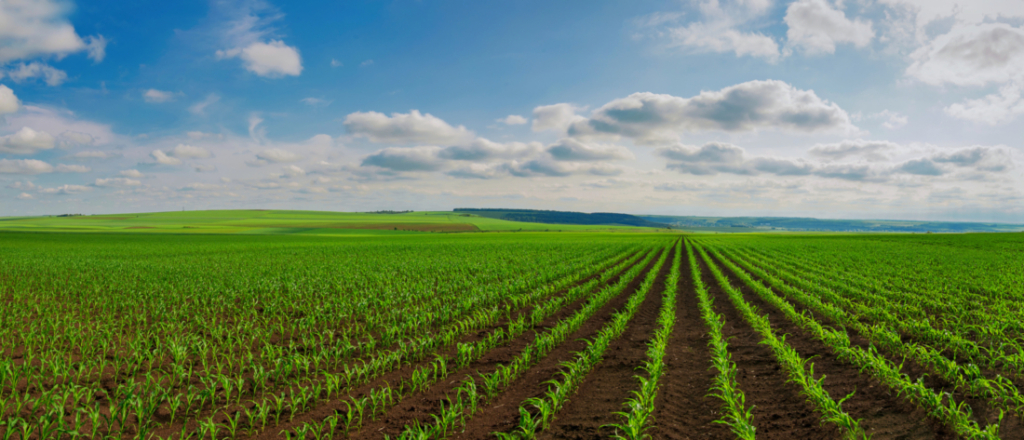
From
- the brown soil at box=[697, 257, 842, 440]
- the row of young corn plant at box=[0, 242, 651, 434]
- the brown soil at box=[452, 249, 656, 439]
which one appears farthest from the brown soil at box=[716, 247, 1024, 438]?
the row of young corn plant at box=[0, 242, 651, 434]

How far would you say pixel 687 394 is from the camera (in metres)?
7.97

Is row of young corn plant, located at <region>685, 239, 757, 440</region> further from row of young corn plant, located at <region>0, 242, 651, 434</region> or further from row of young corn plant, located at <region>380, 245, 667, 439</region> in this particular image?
row of young corn plant, located at <region>0, 242, 651, 434</region>

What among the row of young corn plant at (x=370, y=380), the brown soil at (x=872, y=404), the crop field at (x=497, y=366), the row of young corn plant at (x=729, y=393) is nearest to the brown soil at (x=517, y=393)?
the crop field at (x=497, y=366)

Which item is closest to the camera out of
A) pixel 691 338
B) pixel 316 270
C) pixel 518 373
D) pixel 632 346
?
pixel 518 373

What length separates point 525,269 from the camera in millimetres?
27016

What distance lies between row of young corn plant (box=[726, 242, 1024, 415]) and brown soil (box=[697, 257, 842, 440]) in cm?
267

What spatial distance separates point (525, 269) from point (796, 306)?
579 inches

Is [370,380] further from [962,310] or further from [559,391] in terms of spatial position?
[962,310]

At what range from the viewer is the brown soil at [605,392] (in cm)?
664

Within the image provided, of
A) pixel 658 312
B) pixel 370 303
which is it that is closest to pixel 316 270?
pixel 370 303

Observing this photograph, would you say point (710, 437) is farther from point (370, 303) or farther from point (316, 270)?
point (316, 270)

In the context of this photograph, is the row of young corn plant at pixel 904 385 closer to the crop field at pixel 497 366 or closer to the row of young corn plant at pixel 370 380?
the crop field at pixel 497 366

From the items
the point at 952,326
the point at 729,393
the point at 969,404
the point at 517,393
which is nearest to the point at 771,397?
the point at 729,393

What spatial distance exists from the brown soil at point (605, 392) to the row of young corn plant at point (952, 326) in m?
6.61
